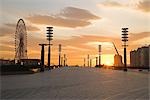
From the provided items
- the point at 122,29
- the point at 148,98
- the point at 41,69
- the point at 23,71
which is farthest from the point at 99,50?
the point at 148,98

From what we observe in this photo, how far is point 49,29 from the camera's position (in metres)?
86.9

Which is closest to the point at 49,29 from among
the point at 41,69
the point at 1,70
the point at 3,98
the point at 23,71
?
the point at 41,69

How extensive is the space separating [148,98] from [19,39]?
57.1 metres

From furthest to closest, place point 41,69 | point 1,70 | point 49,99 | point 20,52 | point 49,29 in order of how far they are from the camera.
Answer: point 49,29 < point 41,69 < point 20,52 < point 1,70 < point 49,99

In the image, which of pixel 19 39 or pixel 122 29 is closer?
pixel 19 39

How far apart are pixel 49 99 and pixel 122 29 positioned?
7086cm

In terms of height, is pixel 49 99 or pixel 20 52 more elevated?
pixel 20 52

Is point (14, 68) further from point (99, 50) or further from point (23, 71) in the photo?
point (99, 50)

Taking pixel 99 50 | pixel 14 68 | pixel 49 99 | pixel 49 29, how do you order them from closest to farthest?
pixel 49 99 → pixel 14 68 → pixel 49 29 → pixel 99 50

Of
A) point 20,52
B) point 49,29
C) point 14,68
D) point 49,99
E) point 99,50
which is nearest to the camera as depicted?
point 49,99

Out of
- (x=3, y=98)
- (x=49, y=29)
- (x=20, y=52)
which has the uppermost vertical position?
(x=49, y=29)

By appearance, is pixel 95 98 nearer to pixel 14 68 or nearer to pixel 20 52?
pixel 14 68

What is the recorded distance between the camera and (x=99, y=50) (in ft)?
517

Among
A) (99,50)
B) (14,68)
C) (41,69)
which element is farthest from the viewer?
(99,50)
